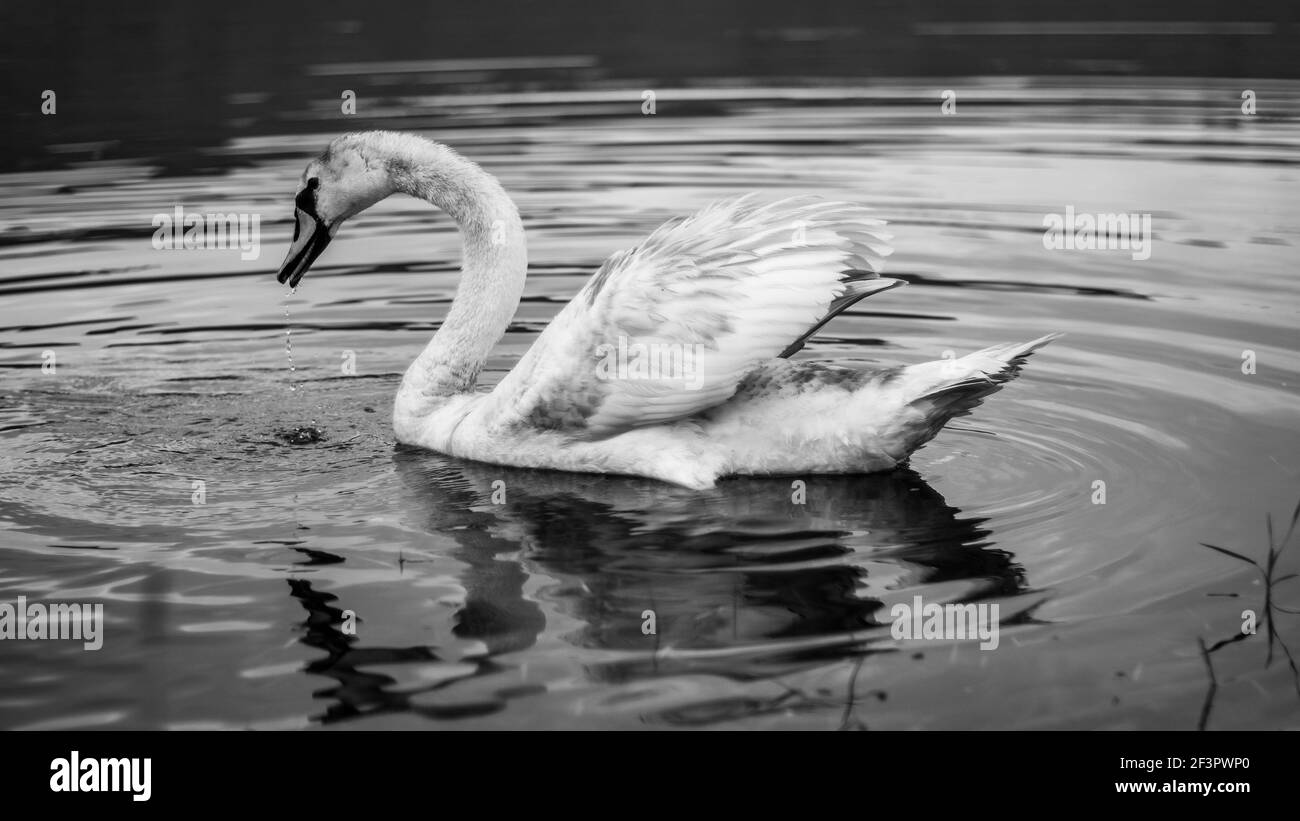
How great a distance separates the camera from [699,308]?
748cm

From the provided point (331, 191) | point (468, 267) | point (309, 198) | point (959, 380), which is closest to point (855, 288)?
point (959, 380)

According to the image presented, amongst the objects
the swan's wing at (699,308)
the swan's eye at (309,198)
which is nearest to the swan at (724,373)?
the swan's wing at (699,308)

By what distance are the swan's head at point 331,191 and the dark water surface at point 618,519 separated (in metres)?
0.93

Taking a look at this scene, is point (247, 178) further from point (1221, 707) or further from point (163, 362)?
point (1221, 707)

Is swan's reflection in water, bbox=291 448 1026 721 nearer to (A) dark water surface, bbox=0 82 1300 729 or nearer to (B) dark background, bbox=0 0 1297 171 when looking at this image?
(A) dark water surface, bbox=0 82 1300 729

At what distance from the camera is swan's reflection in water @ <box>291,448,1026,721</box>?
577 centimetres

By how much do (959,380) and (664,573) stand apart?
66.4 inches

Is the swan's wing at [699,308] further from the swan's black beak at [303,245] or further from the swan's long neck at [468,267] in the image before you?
the swan's black beak at [303,245]

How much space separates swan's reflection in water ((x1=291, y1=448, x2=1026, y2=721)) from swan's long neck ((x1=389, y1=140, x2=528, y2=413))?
1.90 feet

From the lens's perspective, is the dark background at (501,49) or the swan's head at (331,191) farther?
the dark background at (501,49)

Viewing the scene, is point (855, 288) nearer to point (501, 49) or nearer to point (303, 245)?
point (303, 245)

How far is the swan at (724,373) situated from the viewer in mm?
7438

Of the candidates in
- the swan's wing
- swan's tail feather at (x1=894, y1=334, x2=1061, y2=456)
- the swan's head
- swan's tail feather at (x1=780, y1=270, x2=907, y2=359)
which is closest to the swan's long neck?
the swan's head

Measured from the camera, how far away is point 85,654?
5953 millimetres
